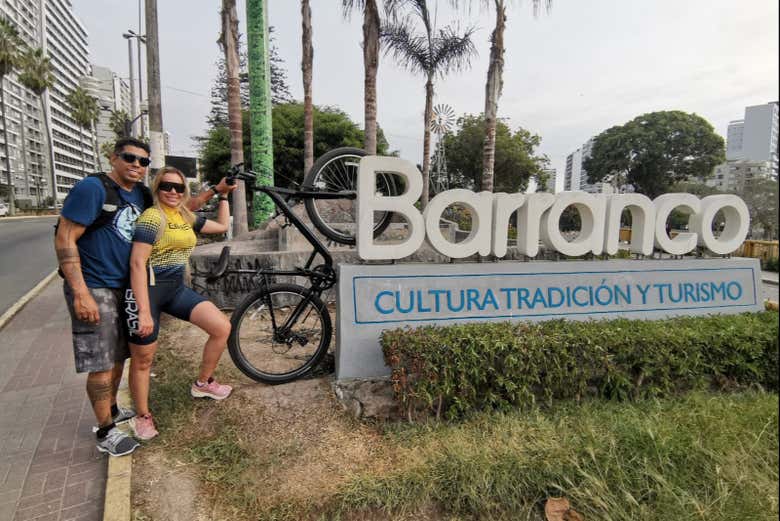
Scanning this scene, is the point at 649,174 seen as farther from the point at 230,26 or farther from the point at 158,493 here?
the point at 158,493

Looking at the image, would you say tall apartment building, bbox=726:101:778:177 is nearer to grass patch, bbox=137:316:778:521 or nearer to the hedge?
grass patch, bbox=137:316:778:521

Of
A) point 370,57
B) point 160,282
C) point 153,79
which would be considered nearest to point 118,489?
point 160,282

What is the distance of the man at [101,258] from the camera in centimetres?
243

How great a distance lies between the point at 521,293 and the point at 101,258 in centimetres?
324

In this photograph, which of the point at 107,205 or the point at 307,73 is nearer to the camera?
the point at 107,205

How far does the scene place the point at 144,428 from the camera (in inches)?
117

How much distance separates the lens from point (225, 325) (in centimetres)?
309

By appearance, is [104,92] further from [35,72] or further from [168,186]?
[168,186]

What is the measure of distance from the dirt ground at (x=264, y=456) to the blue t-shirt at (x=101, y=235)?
1.21 metres

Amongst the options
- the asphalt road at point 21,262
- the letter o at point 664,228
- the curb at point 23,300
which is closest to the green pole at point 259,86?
the curb at point 23,300

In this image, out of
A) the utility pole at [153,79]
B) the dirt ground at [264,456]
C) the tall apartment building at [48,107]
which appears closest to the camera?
the dirt ground at [264,456]

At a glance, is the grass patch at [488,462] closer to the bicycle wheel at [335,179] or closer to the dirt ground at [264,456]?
the dirt ground at [264,456]

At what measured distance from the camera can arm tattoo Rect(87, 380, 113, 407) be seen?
2713 millimetres

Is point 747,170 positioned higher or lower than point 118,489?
higher
